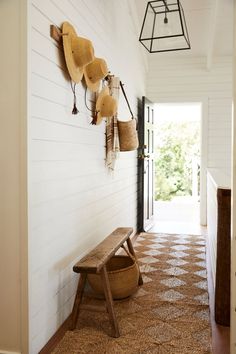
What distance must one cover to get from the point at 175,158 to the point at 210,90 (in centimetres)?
436

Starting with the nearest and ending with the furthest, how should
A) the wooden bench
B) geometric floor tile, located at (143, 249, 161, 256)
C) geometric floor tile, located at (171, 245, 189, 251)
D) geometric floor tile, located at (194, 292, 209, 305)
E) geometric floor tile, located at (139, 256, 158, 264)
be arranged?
the wooden bench < geometric floor tile, located at (194, 292, 209, 305) < geometric floor tile, located at (139, 256, 158, 264) < geometric floor tile, located at (143, 249, 161, 256) < geometric floor tile, located at (171, 245, 189, 251)

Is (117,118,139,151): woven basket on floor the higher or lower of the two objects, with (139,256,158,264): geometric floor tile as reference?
higher

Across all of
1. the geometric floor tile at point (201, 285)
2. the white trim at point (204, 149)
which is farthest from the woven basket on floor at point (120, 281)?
the white trim at point (204, 149)

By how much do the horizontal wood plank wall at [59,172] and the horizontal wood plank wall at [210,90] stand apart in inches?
109

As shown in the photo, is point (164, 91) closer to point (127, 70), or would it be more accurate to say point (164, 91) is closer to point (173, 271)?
point (127, 70)

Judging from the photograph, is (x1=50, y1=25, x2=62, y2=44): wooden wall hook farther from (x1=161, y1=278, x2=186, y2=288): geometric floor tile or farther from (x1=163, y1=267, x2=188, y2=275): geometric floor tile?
(x1=163, y1=267, x2=188, y2=275): geometric floor tile

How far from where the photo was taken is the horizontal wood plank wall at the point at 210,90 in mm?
5891

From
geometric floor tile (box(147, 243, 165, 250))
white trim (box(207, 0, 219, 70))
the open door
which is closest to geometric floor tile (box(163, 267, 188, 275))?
geometric floor tile (box(147, 243, 165, 250))

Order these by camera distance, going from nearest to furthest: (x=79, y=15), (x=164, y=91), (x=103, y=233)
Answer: (x=79, y=15) → (x=103, y=233) → (x=164, y=91)

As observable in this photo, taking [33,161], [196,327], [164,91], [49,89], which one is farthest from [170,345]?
[164,91]

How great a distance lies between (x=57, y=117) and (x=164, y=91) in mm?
4264

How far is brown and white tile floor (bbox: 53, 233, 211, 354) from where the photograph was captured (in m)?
2.10

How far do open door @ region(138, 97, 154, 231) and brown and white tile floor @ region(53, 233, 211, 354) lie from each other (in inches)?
63.9

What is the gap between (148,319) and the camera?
246 cm
